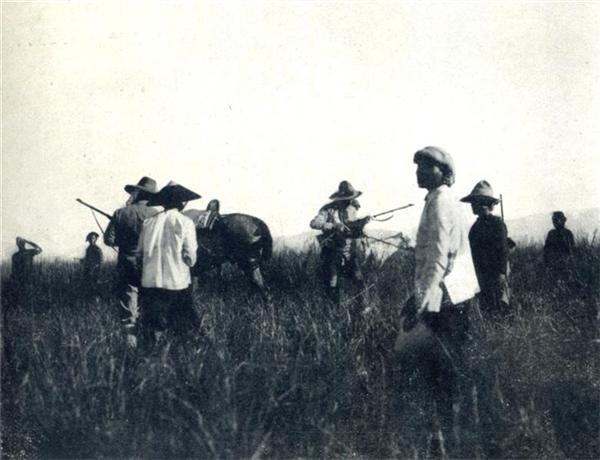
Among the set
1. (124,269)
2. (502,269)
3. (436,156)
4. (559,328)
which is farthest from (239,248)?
(436,156)

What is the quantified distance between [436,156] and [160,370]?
7.34 ft

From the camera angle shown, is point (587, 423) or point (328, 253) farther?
point (328, 253)

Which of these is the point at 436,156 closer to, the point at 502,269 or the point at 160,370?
the point at 160,370

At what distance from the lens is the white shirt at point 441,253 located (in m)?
2.94

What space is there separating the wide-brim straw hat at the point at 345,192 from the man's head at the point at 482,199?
193cm

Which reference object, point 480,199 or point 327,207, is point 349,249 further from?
point 480,199

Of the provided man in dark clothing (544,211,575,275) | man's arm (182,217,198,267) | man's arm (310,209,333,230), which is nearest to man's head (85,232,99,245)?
man's arm (310,209,333,230)

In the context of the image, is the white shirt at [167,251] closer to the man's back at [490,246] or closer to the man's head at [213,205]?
the man's back at [490,246]

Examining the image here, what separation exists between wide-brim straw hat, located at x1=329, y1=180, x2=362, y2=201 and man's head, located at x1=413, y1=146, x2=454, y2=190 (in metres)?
3.87

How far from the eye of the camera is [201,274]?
864cm

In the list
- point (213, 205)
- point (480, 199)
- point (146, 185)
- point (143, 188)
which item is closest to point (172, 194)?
point (143, 188)

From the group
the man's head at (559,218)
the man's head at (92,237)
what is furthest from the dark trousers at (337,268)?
the man's head at (92,237)

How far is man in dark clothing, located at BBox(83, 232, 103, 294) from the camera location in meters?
8.52

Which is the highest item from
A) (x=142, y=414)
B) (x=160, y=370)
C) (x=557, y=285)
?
(x=557, y=285)
